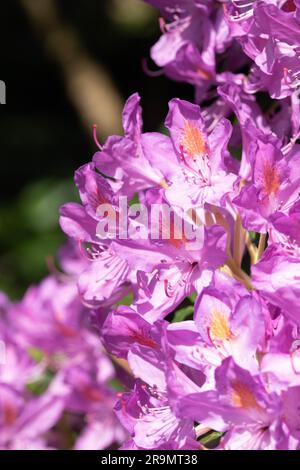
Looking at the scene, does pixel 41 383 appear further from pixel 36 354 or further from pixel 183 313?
pixel 183 313

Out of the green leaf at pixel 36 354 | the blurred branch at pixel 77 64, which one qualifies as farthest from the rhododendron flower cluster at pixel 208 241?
the blurred branch at pixel 77 64

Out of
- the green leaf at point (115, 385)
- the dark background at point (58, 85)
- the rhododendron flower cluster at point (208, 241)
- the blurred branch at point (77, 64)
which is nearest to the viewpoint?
the rhododendron flower cluster at point (208, 241)

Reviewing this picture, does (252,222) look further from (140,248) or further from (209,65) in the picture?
(209,65)

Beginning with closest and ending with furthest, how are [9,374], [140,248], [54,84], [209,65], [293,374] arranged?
[293,374], [140,248], [209,65], [9,374], [54,84]

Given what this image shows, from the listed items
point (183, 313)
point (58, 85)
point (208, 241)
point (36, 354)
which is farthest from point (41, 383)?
point (58, 85)

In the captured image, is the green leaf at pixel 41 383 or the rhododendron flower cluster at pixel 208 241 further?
the green leaf at pixel 41 383

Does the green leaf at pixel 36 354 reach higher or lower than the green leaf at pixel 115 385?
higher

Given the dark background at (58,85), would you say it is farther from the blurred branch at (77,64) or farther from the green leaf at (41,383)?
the green leaf at (41,383)

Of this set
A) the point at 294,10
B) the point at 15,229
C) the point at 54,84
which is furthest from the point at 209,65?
the point at 54,84
